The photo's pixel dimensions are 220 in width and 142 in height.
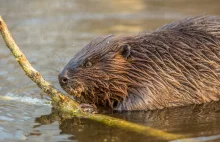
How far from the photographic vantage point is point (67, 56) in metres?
8.38

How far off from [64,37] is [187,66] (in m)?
3.11

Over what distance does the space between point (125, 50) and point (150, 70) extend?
325mm

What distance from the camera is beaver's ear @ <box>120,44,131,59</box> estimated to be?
659 centimetres

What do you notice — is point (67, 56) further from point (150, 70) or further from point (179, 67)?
point (179, 67)

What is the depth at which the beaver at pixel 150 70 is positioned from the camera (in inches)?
257

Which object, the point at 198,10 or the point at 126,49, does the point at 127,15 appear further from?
the point at 126,49

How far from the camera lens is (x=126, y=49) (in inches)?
259

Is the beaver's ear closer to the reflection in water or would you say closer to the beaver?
the beaver

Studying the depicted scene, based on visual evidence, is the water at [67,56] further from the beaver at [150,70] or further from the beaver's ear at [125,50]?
the beaver's ear at [125,50]

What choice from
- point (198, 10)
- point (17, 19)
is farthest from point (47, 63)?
point (198, 10)

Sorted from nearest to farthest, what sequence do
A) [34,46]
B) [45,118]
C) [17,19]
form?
[45,118] → [34,46] → [17,19]

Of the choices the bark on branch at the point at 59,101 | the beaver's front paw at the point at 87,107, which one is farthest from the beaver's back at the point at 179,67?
the bark on branch at the point at 59,101

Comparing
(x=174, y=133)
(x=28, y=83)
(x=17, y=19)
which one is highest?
(x=17, y=19)

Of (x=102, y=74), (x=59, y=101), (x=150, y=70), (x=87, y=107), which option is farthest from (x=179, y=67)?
(x=59, y=101)
